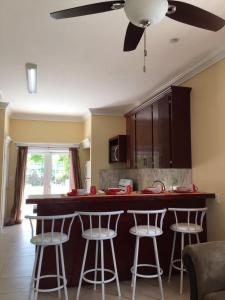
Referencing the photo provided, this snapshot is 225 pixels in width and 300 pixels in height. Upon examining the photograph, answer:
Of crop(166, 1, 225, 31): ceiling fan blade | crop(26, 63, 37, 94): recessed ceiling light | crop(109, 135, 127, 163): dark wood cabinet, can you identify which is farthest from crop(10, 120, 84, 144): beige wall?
crop(166, 1, 225, 31): ceiling fan blade

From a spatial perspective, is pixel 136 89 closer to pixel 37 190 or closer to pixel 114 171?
pixel 114 171

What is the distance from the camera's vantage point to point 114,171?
6164 millimetres

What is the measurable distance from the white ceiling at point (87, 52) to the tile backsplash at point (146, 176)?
59.9 inches

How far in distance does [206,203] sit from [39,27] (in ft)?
9.53

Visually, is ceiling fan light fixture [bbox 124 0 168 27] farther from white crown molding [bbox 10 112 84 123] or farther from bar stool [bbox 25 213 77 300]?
white crown molding [bbox 10 112 84 123]

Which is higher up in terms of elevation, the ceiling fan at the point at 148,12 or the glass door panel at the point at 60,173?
the ceiling fan at the point at 148,12

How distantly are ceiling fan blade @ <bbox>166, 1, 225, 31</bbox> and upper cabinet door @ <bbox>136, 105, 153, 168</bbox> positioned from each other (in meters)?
2.41

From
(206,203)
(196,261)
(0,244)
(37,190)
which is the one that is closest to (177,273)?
(206,203)

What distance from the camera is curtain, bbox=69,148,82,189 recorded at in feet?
22.0

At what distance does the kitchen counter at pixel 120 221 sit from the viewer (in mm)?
2906

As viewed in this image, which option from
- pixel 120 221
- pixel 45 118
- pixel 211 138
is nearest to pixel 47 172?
pixel 45 118

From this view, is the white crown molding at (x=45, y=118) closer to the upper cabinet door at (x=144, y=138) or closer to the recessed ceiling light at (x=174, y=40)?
the upper cabinet door at (x=144, y=138)

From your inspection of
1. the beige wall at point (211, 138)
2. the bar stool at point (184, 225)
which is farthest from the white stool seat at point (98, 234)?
the beige wall at point (211, 138)

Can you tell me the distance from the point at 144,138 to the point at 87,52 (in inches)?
75.6
